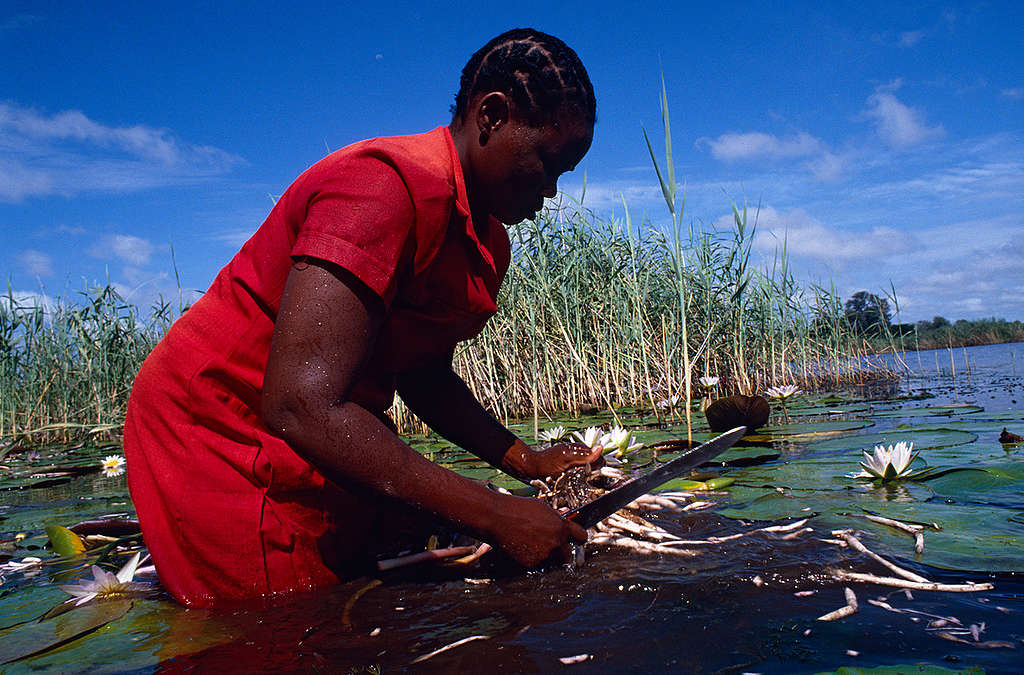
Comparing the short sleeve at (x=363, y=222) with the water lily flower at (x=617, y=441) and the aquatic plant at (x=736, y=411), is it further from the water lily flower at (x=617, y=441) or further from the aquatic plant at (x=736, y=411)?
the aquatic plant at (x=736, y=411)

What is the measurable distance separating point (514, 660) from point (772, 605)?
539 mm

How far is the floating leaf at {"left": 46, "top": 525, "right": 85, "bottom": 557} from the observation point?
7.32ft

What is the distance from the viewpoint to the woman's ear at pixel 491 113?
1.53 meters

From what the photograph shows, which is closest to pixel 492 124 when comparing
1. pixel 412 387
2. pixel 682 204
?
pixel 412 387

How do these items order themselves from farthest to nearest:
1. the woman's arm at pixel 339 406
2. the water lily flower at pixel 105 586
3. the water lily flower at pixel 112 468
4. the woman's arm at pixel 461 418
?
1. the water lily flower at pixel 112 468
2. the woman's arm at pixel 461 418
3. the water lily flower at pixel 105 586
4. the woman's arm at pixel 339 406

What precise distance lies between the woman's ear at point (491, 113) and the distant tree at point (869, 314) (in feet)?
27.6

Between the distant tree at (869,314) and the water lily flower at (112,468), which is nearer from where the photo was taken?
the water lily flower at (112,468)

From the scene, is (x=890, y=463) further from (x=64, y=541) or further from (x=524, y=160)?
(x=64, y=541)

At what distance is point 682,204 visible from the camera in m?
3.24

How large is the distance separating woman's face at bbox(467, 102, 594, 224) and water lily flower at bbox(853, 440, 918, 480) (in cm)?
161

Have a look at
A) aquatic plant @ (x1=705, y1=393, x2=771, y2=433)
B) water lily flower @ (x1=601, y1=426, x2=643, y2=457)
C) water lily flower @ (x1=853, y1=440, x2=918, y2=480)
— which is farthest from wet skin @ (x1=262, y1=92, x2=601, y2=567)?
aquatic plant @ (x1=705, y1=393, x2=771, y2=433)

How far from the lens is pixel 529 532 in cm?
141

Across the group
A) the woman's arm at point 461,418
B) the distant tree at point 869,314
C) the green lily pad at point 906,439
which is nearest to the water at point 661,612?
the woman's arm at point 461,418

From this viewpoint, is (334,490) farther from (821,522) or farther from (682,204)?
(682,204)
